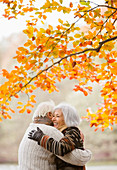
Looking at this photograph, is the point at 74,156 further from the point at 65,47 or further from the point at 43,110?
the point at 65,47

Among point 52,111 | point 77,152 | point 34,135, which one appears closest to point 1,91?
point 52,111

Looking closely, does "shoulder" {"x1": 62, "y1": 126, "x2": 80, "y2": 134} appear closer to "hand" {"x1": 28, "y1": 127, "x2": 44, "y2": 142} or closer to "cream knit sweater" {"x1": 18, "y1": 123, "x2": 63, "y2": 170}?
"cream knit sweater" {"x1": 18, "y1": 123, "x2": 63, "y2": 170}

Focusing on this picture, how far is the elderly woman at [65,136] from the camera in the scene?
4.08 ft

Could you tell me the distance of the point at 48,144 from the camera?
1.24m

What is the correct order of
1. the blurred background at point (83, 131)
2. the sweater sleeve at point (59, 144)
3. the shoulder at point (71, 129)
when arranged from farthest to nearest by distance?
the blurred background at point (83, 131) < the shoulder at point (71, 129) < the sweater sleeve at point (59, 144)

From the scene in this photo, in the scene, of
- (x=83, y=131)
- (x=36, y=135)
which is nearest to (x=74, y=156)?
(x=36, y=135)

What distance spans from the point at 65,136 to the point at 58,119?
0.50ft

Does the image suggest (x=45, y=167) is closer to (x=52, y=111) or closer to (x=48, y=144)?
(x=48, y=144)

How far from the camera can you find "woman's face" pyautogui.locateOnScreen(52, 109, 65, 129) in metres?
1.44

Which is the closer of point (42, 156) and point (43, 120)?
point (42, 156)

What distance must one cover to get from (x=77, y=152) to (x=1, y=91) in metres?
0.83

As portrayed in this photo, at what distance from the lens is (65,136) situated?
1312 millimetres

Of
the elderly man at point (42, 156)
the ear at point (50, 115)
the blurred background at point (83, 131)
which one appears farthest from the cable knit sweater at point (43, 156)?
the blurred background at point (83, 131)

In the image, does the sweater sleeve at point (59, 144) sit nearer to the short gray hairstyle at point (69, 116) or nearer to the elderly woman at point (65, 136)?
the elderly woman at point (65, 136)
